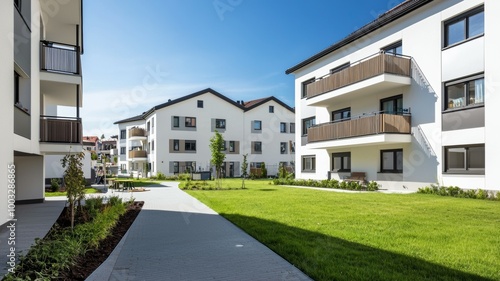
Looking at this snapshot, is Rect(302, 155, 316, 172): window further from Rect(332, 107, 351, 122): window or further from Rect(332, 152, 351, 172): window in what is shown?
Rect(332, 107, 351, 122): window

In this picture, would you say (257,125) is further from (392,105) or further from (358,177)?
(392,105)

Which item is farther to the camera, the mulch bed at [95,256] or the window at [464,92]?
the window at [464,92]

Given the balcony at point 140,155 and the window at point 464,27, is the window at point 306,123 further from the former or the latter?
the balcony at point 140,155

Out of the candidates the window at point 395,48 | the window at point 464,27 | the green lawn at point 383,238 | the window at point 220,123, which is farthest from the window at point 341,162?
the window at point 220,123

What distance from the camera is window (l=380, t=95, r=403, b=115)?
20.2 m

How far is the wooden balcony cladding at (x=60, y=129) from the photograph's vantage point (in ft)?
45.3

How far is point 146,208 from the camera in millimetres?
13633

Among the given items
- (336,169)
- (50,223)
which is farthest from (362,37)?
(50,223)

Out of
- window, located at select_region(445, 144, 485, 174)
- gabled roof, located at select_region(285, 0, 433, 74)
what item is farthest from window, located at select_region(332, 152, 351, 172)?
gabled roof, located at select_region(285, 0, 433, 74)

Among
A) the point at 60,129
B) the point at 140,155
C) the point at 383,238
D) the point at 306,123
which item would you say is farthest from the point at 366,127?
the point at 140,155

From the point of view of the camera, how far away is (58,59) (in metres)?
15.0

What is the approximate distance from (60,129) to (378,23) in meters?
18.7

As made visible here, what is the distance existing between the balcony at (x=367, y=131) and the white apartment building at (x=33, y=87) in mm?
15048

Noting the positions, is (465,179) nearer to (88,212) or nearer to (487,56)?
(487,56)
